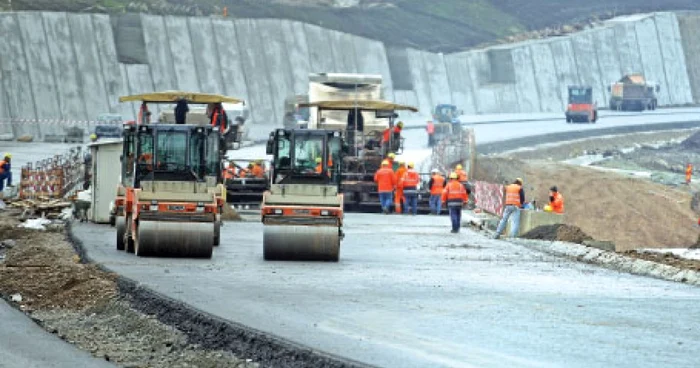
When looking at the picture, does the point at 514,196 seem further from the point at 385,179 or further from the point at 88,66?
the point at 88,66

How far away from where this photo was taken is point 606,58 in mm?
110000

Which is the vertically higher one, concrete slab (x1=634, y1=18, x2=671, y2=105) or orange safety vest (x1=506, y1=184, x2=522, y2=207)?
concrete slab (x1=634, y1=18, x2=671, y2=105)

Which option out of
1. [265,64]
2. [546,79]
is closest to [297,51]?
[265,64]

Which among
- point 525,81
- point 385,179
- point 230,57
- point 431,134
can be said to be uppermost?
point 230,57

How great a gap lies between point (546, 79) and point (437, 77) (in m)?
12.0

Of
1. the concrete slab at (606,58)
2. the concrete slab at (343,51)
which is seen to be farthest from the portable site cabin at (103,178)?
the concrete slab at (606,58)

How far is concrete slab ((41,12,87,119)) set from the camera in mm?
71750

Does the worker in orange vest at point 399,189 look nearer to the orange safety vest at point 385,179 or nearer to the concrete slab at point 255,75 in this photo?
the orange safety vest at point 385,179

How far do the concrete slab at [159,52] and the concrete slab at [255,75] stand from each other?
5364 mm

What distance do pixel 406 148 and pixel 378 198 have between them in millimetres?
28323

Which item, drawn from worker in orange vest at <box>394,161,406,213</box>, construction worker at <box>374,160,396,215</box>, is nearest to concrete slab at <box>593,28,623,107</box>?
worker in orange vest at <box>394,161,406,213</box>

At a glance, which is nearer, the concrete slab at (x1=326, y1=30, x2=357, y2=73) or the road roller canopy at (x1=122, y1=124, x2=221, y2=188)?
the road roller canopy at (x1=122, y1=124, x2=221, y2=188)

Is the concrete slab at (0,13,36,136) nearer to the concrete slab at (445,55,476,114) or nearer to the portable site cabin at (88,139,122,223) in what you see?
the concrete slab at (445,55,476,114)

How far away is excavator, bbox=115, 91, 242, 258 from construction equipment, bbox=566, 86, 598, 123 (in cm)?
6649
